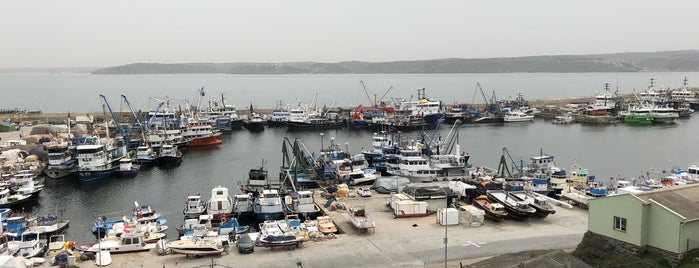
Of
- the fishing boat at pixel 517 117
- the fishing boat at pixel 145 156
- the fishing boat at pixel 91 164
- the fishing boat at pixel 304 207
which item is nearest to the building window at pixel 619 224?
the fishing boat at pixel 304 207

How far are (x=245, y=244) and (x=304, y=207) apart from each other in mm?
4525

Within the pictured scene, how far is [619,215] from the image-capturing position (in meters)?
10.8

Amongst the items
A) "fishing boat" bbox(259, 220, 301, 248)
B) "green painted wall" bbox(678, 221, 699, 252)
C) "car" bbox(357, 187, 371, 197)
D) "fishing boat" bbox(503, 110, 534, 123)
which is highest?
"green painted wall" bbox(678, 221, 699, 252)

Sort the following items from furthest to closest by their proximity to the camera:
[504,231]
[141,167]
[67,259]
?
[141,167] → [504,231] → [67,259]

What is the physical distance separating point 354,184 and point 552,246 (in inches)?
399

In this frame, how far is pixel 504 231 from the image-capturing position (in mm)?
14445

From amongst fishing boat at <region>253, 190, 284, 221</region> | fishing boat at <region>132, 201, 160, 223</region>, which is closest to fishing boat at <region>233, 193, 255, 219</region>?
fishing boat at <region>253, 190, 284, 221</region>

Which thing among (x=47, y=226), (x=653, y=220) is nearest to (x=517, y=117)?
(x=47, y=226)

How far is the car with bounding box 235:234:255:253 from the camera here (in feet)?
42.7

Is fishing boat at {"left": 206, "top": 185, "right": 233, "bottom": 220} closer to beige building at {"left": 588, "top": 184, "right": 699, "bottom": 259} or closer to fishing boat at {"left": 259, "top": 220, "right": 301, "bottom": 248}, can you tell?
fishing boat at {"left": 259, "top": 220, "right": 301, "bottom": 248}

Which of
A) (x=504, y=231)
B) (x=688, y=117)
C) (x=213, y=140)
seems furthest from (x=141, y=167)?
(x=688, y=117)

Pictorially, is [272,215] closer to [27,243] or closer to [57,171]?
[27,243]

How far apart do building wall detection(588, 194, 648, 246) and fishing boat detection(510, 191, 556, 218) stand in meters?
3.95

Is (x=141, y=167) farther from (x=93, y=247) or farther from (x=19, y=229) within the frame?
(x=93, y=247)
